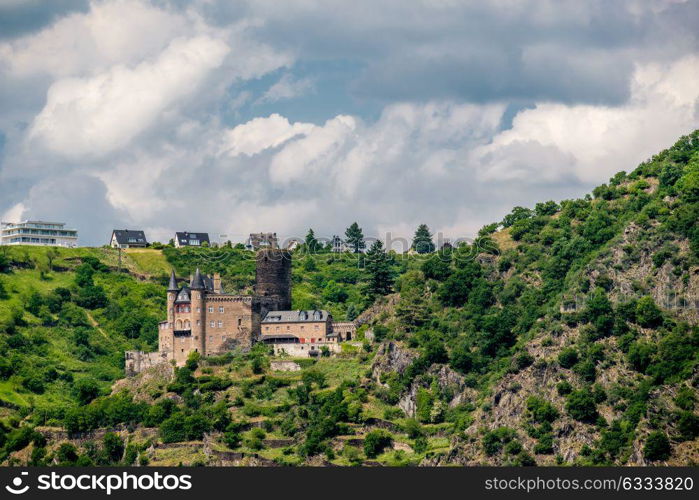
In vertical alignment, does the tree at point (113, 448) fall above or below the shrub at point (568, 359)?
below

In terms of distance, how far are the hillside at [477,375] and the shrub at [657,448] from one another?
0.13m

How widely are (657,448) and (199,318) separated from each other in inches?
1936

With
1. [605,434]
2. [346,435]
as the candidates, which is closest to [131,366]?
[346,435]

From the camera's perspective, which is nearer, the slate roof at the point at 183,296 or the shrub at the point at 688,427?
the shrub at the point at 688,427

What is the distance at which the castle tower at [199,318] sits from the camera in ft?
463

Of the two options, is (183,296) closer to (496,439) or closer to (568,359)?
(496,439)

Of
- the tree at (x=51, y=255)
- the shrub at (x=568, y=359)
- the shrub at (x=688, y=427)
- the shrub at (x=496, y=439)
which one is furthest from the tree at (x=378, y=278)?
the tree at (x=51, y=255)

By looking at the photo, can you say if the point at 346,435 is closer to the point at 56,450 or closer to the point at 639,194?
the point at 56,450

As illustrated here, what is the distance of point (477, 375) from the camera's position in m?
134

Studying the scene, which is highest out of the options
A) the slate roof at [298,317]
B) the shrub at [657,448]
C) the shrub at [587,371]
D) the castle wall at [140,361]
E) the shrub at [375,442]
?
the slate roof at [298,317]

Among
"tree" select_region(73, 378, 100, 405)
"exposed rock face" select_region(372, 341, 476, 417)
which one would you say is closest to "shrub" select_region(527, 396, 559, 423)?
"exposed rock face" select_region(372, 341, 476, 417)

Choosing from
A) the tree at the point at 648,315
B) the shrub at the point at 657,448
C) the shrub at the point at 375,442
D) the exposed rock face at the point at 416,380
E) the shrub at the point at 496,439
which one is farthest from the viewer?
the exposed rock face at the point at 416,380

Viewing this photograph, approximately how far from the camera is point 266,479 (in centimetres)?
10325

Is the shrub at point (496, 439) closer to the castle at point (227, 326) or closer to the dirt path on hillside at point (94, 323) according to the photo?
the castle at point (227, 326)
